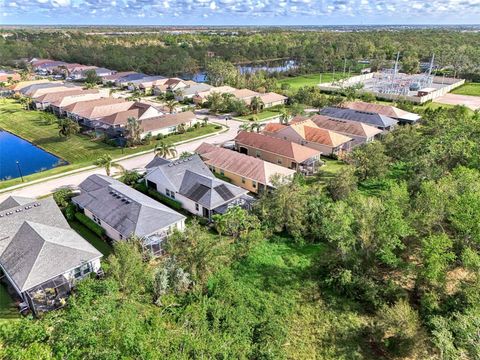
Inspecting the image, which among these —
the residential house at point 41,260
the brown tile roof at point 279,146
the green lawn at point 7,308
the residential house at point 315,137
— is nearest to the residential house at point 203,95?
the residential house at point 315,137

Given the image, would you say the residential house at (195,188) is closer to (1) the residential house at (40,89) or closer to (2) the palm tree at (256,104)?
(2) the palm tree at (256,104)

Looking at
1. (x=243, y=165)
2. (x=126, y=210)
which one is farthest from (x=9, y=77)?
(x=126, y=210)

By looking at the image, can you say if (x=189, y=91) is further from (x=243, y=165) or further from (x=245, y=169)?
(x=245, y=169)

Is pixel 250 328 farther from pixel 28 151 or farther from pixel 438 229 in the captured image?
pixel 28 151

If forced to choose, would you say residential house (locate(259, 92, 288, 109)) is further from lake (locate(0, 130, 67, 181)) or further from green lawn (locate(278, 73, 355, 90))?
lake (locate(0, 130, 67, 181))

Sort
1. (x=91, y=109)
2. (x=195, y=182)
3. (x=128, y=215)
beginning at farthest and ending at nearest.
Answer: (x=91, y=109), (x=195, y=182), (x=128, y=215)

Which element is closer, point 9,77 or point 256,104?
point 256,104

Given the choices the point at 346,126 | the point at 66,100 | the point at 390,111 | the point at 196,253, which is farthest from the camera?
the point at 66,100
